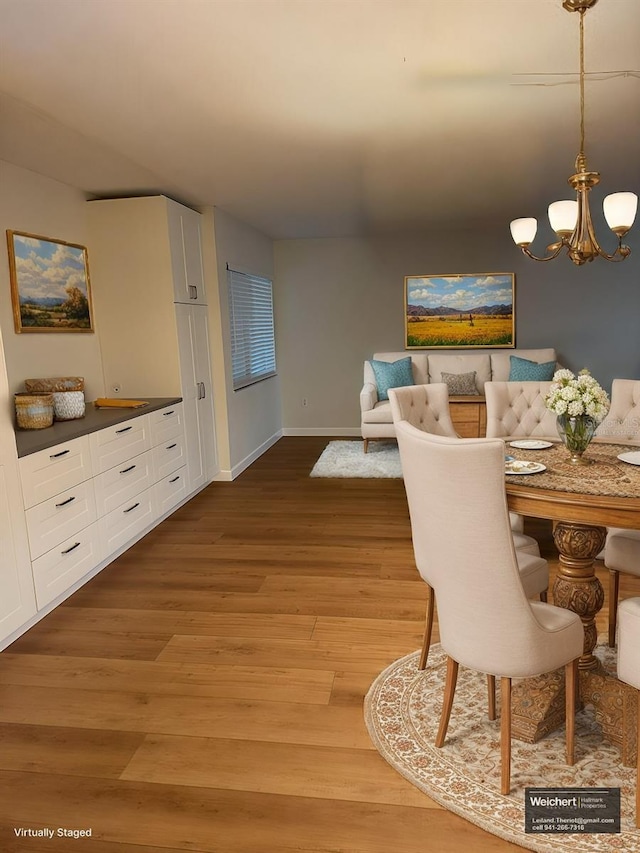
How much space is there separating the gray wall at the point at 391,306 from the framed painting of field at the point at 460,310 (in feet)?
0.32

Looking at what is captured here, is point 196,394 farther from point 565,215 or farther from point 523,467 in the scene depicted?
point 523,467

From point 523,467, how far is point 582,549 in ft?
1.13

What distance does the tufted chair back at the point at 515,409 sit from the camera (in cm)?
339

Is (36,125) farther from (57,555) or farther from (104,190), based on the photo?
(57,555)

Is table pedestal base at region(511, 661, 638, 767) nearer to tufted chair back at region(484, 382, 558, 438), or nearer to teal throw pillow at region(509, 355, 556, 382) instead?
tufted chair back at region(484, 382, 558, 438)

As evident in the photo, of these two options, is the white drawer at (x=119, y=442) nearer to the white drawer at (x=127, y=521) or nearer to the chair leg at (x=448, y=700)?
the white drawer at (x=127, y=521)

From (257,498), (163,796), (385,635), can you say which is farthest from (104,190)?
(163,796)

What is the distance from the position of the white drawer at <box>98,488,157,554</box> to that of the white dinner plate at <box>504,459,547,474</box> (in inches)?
94.0

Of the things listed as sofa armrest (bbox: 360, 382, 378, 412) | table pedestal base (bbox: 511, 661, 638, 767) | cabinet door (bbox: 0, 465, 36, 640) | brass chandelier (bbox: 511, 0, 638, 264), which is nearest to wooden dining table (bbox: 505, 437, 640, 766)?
table pedestal base (bbox: 511, 661, 638, 767)

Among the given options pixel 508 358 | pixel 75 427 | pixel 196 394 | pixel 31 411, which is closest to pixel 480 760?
pixel 75 427

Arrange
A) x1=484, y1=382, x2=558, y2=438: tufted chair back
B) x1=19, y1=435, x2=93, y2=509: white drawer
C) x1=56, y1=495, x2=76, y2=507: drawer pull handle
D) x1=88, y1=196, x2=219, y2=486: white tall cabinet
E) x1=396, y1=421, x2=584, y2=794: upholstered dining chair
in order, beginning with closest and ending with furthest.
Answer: x1=396, y1=421, x2=584, y2=794: upholstered dining chair < x1=19, y1=435, x2=93, y2=509: white drawer < x1=56, y1=495, x2=76, y2=507: drawer pull handle < x1=484, y1=382, x2=558, y2=438: tufted chair back < x1=88, y1=196, x2=219, y2=486: white tall cabinet

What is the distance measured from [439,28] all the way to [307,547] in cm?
279

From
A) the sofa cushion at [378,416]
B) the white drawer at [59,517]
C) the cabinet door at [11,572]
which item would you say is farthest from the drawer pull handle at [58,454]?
the sofa cushion at [378,416]

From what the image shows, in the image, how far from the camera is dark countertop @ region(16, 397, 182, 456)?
2898mm
